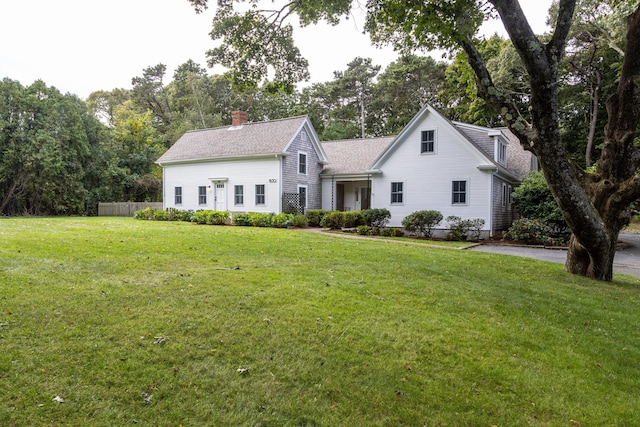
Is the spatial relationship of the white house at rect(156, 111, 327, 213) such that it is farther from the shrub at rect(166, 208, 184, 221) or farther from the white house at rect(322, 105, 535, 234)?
the white house at rect(322, 105, 535, 234)

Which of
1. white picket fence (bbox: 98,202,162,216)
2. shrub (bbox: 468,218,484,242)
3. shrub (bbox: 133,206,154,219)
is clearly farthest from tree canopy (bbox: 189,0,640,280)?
white picket fence (bbox: 98,202,162,216)

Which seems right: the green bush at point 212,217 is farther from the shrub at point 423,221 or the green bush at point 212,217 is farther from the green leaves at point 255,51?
the green leaves at point 255,51

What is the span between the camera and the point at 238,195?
2141cm

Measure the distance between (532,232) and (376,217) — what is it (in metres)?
6.64

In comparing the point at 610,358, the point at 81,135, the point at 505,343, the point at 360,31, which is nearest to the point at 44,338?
the point at 505,343

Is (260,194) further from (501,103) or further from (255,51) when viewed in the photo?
(501,103)

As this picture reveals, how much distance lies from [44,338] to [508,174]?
62.7 ft

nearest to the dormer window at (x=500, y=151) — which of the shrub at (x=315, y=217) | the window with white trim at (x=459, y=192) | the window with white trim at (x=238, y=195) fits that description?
the window with white trim at (x=459, y=192)

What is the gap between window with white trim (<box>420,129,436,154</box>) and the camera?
1736cm

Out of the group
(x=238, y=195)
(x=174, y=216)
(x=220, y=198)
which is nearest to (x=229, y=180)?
(x=238, y=195)

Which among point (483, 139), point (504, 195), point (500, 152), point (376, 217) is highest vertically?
point (483, 139)

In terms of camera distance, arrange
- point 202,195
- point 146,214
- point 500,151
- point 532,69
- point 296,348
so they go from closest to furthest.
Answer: point 296,348, point 532,69, point 500,151, point 146,214, point 202,195

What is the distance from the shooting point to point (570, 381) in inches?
134

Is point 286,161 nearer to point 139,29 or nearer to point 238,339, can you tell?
point 139,29
